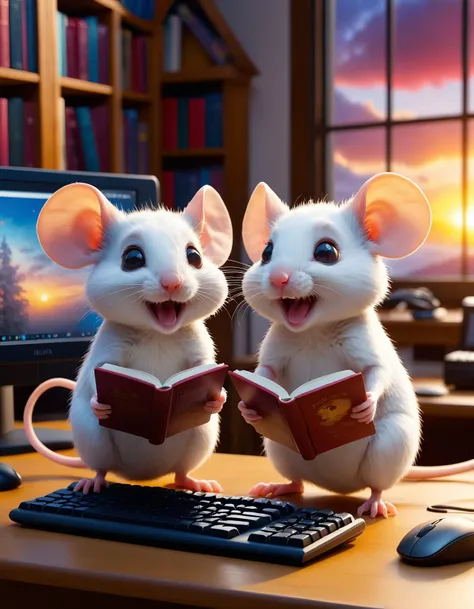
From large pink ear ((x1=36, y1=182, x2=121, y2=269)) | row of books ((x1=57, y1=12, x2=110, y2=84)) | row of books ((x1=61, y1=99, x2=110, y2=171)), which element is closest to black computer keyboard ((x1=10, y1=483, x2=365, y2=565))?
large pink ear ((x1=36, y1=182, x2=121, y2=269))

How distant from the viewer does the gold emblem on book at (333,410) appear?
0.98m

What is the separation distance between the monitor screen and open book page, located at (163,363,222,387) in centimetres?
49

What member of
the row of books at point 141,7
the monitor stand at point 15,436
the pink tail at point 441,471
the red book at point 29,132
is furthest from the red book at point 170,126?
the pink tail at point 441,471

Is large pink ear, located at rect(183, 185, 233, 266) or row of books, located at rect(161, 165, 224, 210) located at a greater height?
row of books, located at rect(161, 165, 224, 210)

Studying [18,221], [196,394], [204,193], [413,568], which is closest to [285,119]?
[18,221]

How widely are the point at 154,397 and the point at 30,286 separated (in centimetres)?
61

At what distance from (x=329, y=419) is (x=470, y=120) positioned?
2.64 m

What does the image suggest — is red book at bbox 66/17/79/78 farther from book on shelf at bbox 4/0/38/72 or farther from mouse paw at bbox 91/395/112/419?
mouse paw at bbox 91/395/112/419

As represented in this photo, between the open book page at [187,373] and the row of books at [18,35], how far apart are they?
5.97 feet

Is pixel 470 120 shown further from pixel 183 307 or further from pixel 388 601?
pixel 388 601

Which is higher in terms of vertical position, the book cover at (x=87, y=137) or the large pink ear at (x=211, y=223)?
the book cover at (x=87, y=137)

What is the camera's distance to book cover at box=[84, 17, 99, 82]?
10.2 feet

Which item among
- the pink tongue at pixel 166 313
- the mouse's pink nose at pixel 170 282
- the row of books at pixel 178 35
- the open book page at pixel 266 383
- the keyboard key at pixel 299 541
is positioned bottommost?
the keyboard key at pixel 299 541

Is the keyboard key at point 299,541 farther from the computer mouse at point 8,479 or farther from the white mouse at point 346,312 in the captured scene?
the computer mouse at point 8,479
